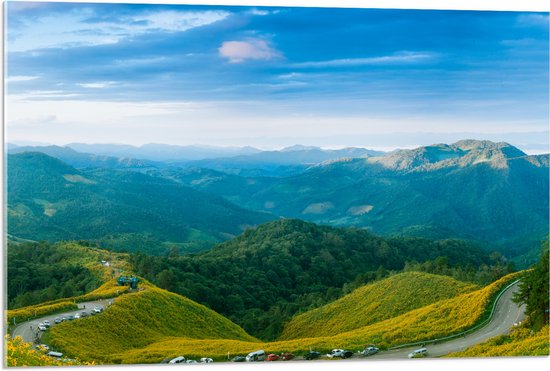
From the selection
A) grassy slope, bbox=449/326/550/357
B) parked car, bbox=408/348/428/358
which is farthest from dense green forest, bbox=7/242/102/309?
grassy slope, bbox=449/326/550/357

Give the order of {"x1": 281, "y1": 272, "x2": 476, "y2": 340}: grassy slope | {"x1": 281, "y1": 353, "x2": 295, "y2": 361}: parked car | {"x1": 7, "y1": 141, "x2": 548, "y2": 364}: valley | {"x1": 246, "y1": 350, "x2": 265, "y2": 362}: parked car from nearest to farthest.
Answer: {"x1": 246, "y1": 350, "x2": 265, "y2": 362}: parked car, {"x1": 281, "y1": 353, "x2": 295, "y2": 361}: parked car, {"x1": 7, "y1": 141, "x2": 548, "y2": 364}: valley, {"x1": 281, "y1": 272, "x2": 476, "y2": 340}: grassy slope

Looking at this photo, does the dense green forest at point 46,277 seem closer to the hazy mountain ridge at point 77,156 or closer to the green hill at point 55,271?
the green hill at point 55,271

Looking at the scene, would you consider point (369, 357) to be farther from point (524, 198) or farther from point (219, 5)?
point (524, 198)

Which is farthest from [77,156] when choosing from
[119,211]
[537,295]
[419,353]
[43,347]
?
[119,211]

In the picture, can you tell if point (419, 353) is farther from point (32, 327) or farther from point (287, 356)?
point (32, 327)

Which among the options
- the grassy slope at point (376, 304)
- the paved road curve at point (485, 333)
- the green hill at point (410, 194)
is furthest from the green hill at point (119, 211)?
the paved road curve at point (485, 333)

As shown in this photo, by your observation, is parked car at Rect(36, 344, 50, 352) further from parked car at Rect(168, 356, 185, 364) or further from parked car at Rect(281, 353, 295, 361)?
parked car at Rect(281, 353, 295, 361)
